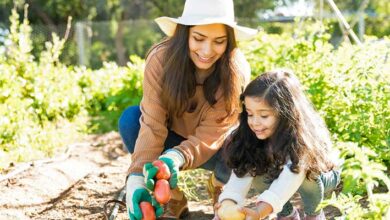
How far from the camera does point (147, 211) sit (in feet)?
7.97

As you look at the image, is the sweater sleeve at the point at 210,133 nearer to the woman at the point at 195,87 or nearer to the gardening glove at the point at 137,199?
the woman at the point at 195,87

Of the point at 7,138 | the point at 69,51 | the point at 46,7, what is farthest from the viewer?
the point at 46,7

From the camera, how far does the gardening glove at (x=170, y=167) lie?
244 centimetres

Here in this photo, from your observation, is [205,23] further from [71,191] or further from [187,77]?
[71,191]

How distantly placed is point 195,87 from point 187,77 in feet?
0.27

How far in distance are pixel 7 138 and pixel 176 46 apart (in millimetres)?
2263

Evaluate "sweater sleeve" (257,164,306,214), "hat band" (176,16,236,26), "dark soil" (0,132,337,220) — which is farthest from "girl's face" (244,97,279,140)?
"dark soil" (0,132,337,220)

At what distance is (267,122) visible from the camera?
2553 mm

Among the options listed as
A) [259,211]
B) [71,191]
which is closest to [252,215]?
[259,211]

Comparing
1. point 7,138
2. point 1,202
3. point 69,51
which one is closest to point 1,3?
point 69,51

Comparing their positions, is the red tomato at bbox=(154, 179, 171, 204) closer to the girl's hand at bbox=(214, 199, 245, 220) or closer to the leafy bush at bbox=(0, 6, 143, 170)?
the girl's hand at bbox=(214, 199, 245, 220)

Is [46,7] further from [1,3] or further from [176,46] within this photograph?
[176,46]

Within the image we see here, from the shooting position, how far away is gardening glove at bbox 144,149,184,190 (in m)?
2.44

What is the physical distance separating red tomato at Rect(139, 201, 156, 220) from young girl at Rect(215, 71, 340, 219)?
0.91 ft
